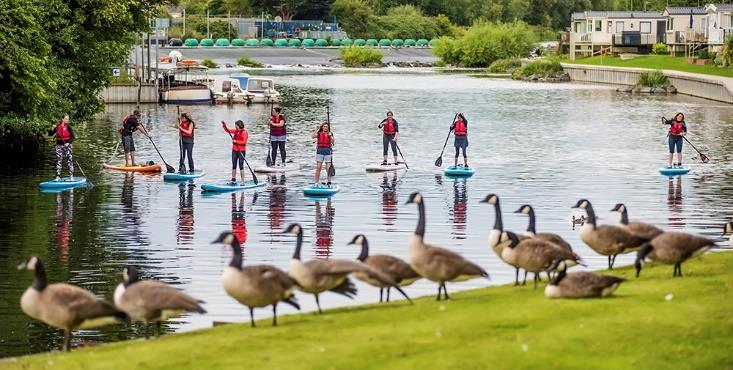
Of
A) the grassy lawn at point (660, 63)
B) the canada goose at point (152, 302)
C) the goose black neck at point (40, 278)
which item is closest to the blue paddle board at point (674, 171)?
the canada goose at point (152, 302)

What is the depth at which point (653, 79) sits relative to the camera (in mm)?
123812

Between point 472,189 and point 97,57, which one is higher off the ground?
point 97,57

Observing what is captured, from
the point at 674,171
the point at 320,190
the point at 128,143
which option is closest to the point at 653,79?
the point at 674,171

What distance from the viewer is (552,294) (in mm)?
21594

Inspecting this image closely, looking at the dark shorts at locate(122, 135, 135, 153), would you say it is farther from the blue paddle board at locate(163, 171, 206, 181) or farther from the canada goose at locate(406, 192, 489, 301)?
the canada goose at locate(406, 192, 489, 301)

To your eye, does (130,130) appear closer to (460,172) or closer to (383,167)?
(383,167)

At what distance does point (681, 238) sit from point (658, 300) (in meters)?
2.03

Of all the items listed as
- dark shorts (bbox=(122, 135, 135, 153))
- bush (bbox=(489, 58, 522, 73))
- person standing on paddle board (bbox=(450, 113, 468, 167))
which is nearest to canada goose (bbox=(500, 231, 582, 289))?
person standing on paddle board (bbox=(450, 113, 468, 167))

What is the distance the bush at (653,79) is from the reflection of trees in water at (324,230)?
81991 mm

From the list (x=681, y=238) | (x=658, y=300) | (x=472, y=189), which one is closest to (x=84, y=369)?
(x=658, y=300)

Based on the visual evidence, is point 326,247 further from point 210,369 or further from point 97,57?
point 97,57

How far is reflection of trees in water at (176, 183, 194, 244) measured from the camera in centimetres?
3729

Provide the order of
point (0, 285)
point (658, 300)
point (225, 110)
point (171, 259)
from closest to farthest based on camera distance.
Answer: point (658, 300), point (0, 285), point (171, 259), point (225, 110)

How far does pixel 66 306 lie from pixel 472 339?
17.9ft
